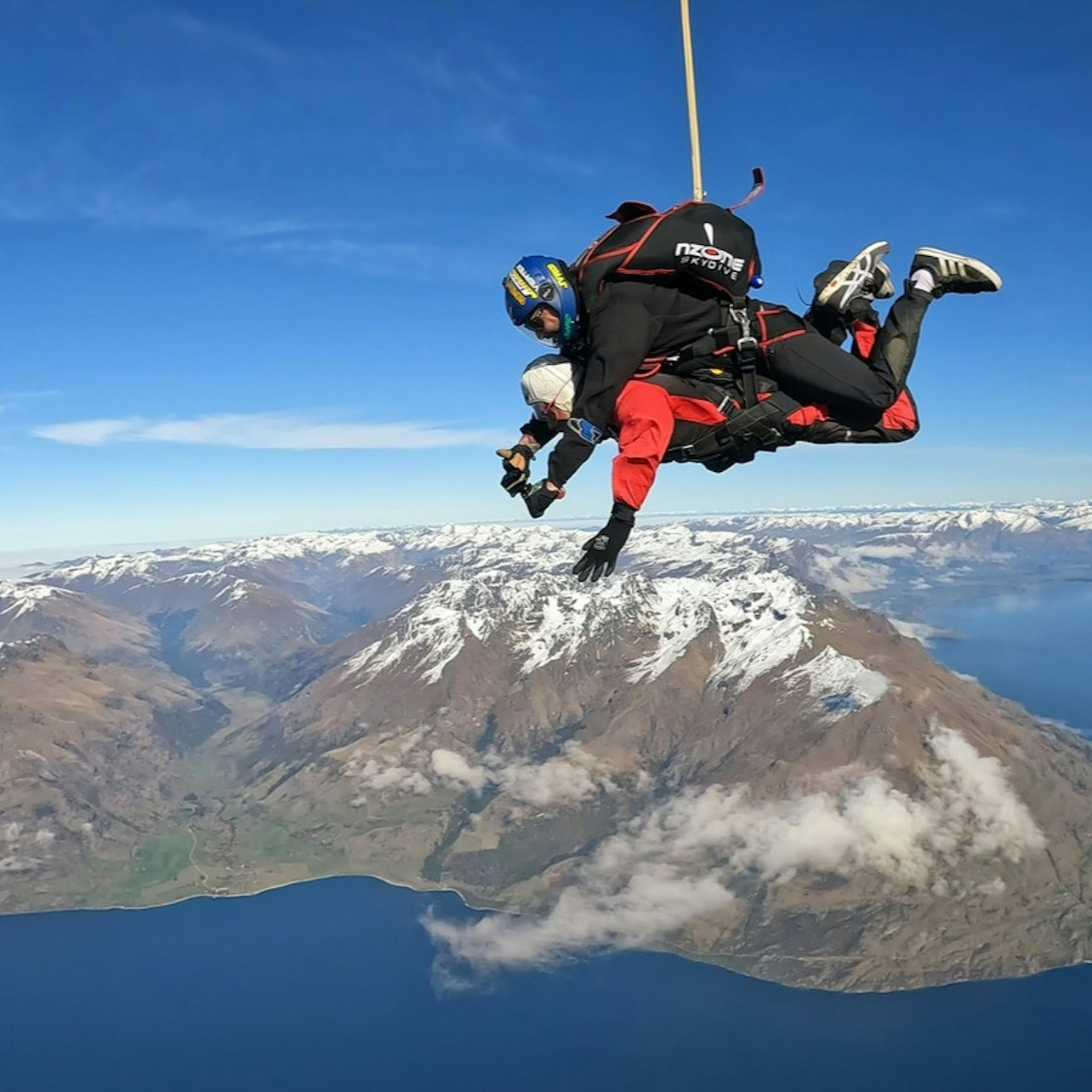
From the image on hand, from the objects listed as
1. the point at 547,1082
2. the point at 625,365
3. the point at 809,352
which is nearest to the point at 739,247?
the point at 809,352

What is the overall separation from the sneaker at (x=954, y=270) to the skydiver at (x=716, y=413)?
5cm

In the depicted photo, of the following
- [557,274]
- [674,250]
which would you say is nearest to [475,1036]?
[557,274]

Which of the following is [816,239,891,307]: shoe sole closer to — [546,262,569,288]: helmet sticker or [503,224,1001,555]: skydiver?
[503,224,1001,555]: skydiver

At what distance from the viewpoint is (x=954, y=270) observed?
23.8ft

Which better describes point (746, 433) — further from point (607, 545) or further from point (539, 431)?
point (607, 545)

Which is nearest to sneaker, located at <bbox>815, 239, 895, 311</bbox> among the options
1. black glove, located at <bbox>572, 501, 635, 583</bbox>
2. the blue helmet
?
the blue helmet

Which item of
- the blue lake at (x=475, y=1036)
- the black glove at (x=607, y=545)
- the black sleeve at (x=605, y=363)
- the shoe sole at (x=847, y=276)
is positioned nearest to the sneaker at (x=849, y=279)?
the shoe sole at (x=847, y=276)

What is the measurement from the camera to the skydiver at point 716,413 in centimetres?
617

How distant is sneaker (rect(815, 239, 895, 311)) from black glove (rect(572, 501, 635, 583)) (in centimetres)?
304

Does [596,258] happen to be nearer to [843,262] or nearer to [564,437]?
[564,437]

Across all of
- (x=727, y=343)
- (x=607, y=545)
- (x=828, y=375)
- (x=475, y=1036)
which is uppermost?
(x=727, y=343)

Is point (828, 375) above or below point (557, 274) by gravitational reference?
below

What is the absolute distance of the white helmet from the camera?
6562 millimetres

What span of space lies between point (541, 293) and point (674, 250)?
1.15 m
